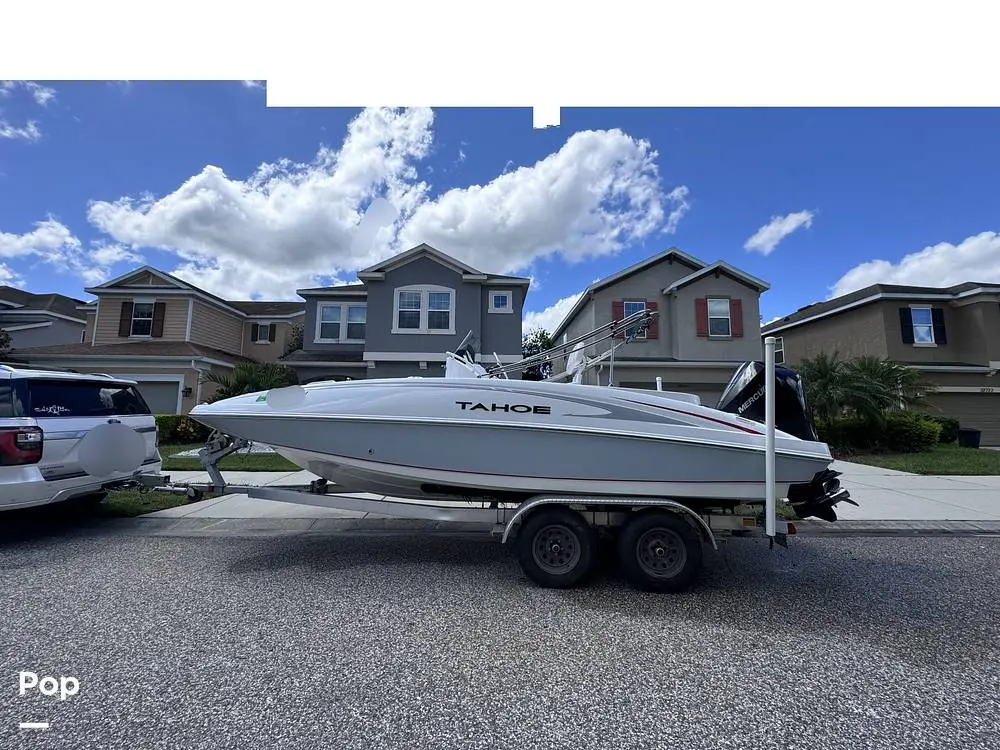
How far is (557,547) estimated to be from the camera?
407cm

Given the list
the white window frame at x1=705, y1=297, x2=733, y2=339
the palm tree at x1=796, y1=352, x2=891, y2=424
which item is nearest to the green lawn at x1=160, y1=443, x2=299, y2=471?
the palm tree at x1=796, y1=352, x2=891, y2=424

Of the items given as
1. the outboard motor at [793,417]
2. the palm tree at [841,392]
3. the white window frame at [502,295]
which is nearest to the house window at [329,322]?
the white window frame at [502,295]

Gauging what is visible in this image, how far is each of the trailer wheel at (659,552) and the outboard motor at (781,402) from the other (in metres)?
1.27

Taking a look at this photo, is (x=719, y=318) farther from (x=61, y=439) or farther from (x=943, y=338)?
(x=61, y=439)

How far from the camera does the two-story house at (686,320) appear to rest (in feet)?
55.7

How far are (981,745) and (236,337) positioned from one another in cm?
2374

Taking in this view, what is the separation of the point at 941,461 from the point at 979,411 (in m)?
9.72

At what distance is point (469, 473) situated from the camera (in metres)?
4.18

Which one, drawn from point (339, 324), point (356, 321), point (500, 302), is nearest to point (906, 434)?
point (500, 302)

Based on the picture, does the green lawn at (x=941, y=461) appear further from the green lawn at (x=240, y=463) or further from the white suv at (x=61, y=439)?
the white suv at (x=61, y=439)

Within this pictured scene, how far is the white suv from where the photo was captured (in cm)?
451

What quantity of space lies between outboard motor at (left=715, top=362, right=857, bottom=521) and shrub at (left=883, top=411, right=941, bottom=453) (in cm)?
1202

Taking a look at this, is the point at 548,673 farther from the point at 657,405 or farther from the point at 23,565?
the point at 23,565

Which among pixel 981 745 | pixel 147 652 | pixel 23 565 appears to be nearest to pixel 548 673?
pixel 981 745
